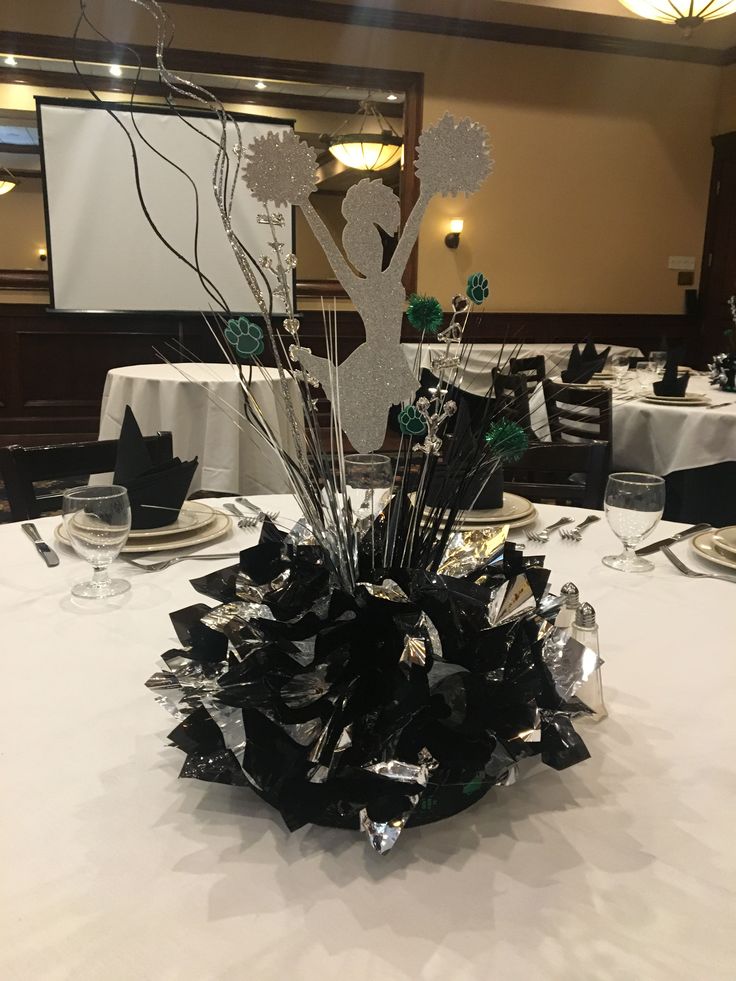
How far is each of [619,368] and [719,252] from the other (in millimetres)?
2961

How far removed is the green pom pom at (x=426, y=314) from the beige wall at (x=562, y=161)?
5.26 metres

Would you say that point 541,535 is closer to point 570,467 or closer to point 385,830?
point 570,467

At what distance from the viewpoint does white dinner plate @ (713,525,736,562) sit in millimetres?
1117

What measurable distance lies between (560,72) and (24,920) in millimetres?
6515

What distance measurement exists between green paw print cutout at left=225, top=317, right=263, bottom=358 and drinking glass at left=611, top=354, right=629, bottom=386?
3.11 m

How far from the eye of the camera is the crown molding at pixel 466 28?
16.7 ft

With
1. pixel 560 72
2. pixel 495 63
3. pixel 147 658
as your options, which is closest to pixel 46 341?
pixel 495 63

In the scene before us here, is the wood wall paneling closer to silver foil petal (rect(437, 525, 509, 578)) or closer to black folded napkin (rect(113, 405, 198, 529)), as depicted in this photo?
black folded napkin (rect(113, 405, 198, 529))

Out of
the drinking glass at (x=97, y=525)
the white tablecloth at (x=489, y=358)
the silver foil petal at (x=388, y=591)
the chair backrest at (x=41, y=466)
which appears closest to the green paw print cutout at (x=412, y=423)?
the silver foil petal at (x=388, y=591)

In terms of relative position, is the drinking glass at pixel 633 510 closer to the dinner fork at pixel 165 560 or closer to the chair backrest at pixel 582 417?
the dinner fork at pixel 165 560

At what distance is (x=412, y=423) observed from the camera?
2.10 feet

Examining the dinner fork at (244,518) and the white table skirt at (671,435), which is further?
the white table skirt at (671,435)

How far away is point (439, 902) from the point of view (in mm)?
505

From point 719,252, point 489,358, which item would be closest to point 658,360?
point 489,358
